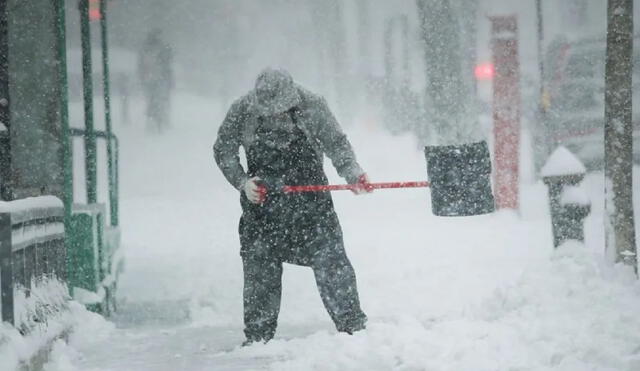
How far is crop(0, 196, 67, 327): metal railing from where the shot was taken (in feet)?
14.3

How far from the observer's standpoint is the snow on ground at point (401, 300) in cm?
474

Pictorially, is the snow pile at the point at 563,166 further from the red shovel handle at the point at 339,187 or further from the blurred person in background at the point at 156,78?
the blurred person in background at the point at 156,78

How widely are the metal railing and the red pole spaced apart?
7088 millimetres

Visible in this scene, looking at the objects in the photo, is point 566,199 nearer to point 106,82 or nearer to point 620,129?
point 620,129

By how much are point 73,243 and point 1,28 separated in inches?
87.4

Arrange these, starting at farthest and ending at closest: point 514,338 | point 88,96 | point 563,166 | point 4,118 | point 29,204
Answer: point 88,96
point 563,166
point 4,118
point 29,204
point 514,338

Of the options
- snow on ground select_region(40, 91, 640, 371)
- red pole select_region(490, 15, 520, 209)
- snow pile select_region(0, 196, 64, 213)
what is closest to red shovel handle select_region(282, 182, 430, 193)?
snow on ground select_region(40, 91, 640, 371)

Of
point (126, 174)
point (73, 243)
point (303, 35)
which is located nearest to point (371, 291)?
point (73, 243)

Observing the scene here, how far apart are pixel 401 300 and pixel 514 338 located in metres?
2.94

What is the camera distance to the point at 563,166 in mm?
7094

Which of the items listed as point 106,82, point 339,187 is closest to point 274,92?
point 339,187

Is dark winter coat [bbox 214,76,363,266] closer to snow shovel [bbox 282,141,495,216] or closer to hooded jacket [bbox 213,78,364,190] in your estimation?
hooded jacket [bbox 213,78,364,190]

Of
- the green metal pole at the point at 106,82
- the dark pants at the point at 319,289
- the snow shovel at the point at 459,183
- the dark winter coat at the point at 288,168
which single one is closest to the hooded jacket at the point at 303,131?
the dark winter coat at the point at 288,168

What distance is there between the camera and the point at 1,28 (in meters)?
5.29
